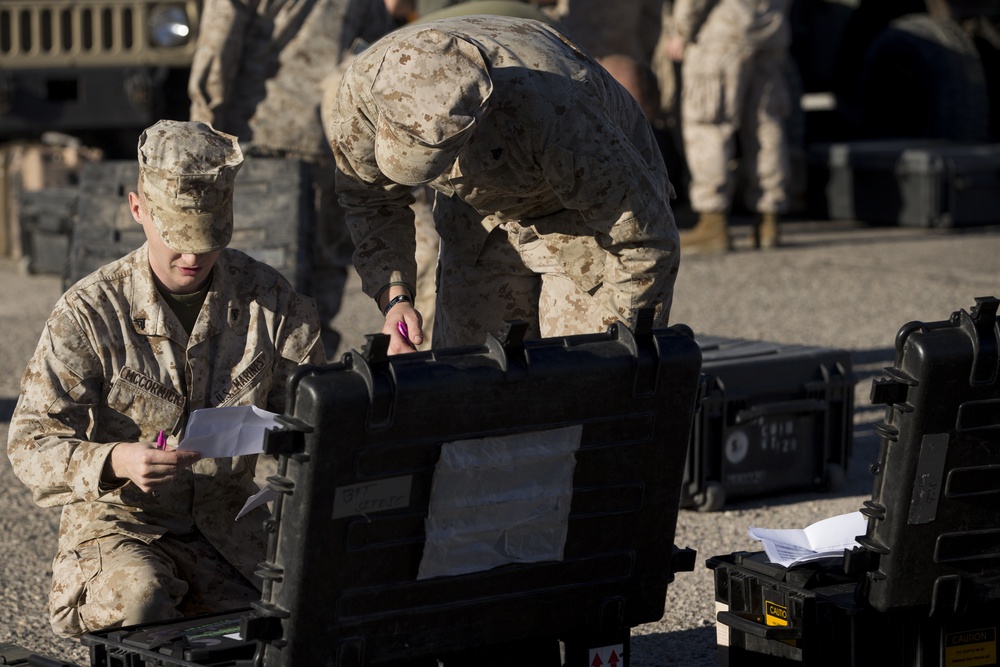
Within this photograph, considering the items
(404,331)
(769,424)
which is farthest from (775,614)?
(769,424)

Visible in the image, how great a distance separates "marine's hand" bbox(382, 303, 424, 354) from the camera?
11.0 feet

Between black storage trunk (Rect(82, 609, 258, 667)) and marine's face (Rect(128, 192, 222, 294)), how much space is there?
685 millimetres

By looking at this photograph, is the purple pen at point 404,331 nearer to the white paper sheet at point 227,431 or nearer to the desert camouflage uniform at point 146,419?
the desert camouflage uniform at point 146,419

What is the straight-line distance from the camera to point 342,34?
21.5 ft

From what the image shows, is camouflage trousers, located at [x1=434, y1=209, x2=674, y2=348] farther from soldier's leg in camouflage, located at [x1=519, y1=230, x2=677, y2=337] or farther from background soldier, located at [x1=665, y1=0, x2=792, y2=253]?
background soldier, located at [x1=665, y1=0, x2=792, y2=253]

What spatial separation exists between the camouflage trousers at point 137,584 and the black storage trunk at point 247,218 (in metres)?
2.15

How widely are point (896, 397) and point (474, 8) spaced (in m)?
2.50

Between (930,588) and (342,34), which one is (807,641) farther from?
(342,34)

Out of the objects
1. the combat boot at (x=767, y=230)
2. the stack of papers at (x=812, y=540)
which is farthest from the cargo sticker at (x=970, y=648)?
the combat boot at (x=767, y=230)

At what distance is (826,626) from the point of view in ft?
10.0

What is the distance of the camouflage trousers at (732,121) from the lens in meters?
9.80

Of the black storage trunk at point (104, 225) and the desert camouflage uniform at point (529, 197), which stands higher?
the desert camouflage uniform at point (529, 197)

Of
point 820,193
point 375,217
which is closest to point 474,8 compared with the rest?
point 375,217

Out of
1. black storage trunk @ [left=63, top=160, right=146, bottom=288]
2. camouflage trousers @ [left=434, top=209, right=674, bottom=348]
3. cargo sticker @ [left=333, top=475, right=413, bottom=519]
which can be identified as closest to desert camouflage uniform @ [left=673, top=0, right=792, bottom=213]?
black storage trunk @ [left=63, top=160, right=146, bottom=288]
